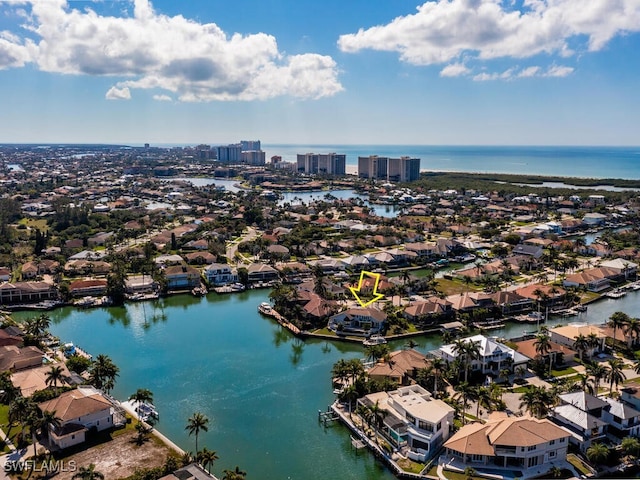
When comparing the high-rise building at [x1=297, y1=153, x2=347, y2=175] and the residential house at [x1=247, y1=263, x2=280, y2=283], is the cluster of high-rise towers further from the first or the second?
the residential house at [x1=247, y1=263, x2=280, y2=283]

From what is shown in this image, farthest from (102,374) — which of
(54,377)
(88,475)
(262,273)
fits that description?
(262,273)

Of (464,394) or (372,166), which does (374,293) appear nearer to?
(464,394)

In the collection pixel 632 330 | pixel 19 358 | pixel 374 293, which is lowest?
pixel 374 293

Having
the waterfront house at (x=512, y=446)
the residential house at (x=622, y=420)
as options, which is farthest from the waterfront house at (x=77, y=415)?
the residential house at (x=622, y=420)

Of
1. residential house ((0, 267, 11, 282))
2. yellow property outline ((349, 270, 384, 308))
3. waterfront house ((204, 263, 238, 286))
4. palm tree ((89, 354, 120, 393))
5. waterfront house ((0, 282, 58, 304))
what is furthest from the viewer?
waterfront house ((204, 263, 238, 286))

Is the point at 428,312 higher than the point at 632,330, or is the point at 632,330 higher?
the point at 632,330

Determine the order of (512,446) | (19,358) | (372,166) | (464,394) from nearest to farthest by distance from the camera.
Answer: (512,446) < (464,394) < (19,358) < (372,166)

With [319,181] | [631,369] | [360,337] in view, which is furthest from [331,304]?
[319,181]

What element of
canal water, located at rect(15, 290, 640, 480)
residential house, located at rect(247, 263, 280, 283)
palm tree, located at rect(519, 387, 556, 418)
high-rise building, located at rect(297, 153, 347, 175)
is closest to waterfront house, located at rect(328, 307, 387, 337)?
canal water, located at rect(15, 290, 640, 480)
